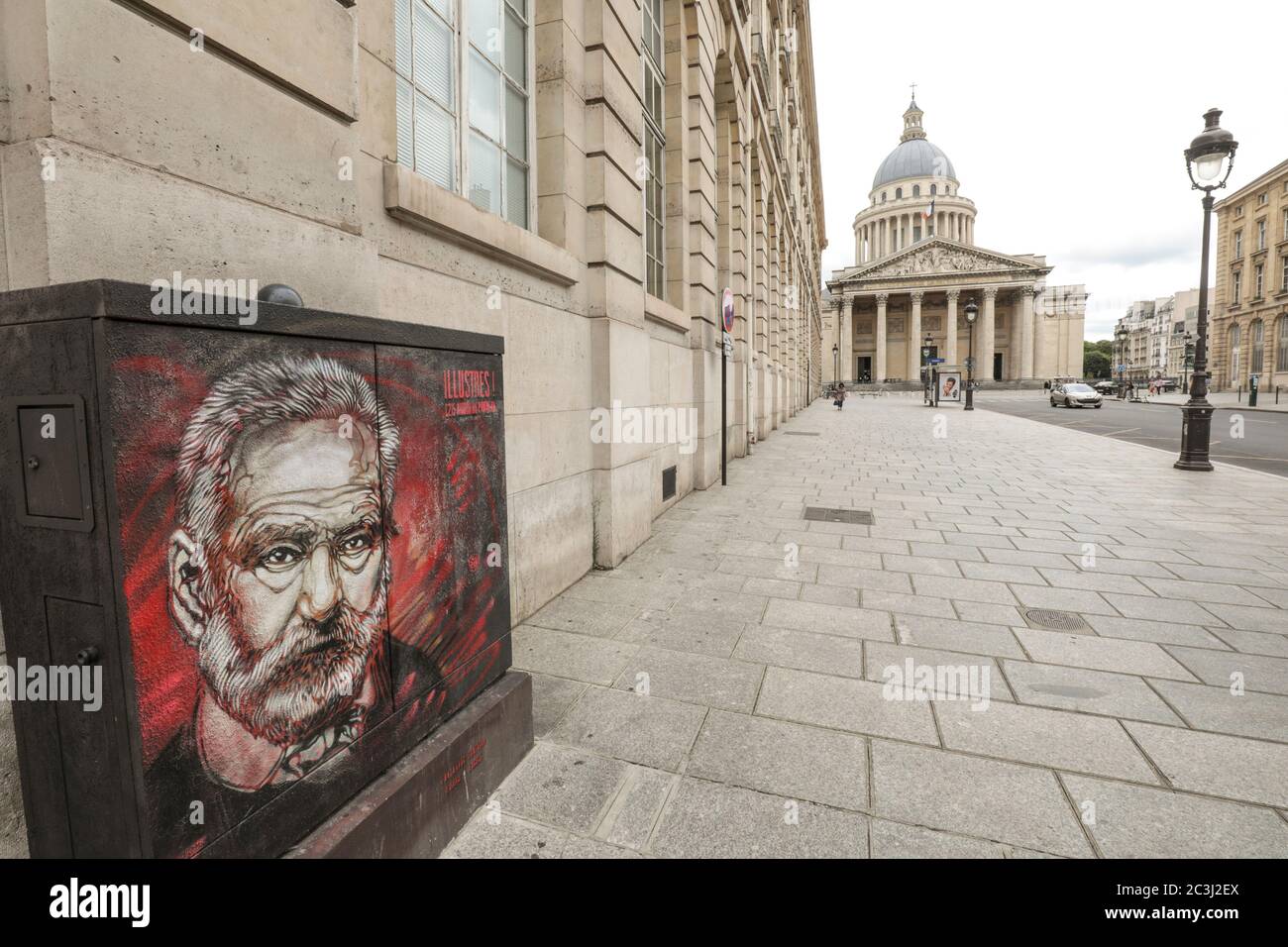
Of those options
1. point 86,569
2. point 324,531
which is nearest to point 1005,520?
point 324,531

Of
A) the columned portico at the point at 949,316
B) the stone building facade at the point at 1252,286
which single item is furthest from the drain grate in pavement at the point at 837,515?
the columned portico at the point at 949,316

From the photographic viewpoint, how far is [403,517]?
238 cm

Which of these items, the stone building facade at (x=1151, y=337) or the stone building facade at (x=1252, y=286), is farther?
the stone building facade at (x=1151, y=337)

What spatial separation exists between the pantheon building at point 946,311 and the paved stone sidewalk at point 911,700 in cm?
8694

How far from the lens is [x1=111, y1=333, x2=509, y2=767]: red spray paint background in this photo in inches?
59.9

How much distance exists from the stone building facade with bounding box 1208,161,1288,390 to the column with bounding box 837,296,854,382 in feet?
132

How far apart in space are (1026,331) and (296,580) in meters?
104

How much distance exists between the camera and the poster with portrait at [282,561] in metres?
1.56

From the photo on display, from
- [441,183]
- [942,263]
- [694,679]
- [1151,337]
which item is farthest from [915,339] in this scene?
[1151,337]

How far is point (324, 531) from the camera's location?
2.04 metres

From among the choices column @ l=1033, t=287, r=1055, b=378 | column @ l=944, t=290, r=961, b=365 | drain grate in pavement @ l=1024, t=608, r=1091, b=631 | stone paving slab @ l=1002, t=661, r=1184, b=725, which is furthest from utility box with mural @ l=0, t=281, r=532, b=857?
column @ l=1033, t=287, r=1055, b=378

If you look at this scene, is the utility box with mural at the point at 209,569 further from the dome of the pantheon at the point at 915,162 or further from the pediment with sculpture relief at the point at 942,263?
the dome of the pantheon at the point at 915,162

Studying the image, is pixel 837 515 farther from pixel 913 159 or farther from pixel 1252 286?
pixel 913 159
